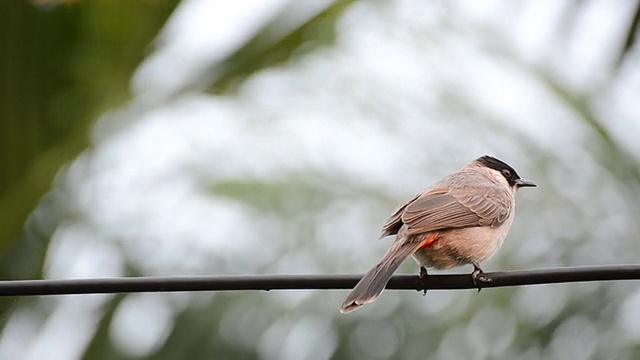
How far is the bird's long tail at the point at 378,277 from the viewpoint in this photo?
4.80m

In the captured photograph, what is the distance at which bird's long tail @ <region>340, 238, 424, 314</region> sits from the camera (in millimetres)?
4797

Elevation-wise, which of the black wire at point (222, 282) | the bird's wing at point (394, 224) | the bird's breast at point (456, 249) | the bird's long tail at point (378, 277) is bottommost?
the bird's breast at point (456, 249)

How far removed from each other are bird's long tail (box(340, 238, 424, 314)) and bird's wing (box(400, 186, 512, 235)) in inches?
3.1

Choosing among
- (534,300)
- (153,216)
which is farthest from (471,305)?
(153,216)

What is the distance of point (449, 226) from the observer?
578cm

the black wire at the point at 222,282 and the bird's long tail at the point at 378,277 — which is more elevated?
the black wire at the point at 222,282

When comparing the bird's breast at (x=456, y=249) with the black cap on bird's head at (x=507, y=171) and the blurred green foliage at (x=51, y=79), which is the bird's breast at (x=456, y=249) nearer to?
the black cap on bird's head at (x=507, y=171)

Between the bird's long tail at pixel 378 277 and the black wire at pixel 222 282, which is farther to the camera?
the bird's long tail at pixel 378 277

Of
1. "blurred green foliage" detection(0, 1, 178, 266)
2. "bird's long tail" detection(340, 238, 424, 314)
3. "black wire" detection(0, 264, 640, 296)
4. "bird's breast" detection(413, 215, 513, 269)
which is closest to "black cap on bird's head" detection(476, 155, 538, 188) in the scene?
"bird's breast" detection(413, 215, 513, 269)

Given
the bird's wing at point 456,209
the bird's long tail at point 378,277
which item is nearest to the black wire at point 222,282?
the bird's long tail at point 378,277

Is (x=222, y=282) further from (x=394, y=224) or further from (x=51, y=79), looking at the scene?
(x=51, y=79)

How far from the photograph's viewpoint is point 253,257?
23.2 ft

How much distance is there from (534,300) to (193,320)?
7.04ft

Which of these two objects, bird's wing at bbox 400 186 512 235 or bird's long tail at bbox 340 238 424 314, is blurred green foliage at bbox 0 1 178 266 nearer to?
bird's wing at bbox 400 186 512 235
